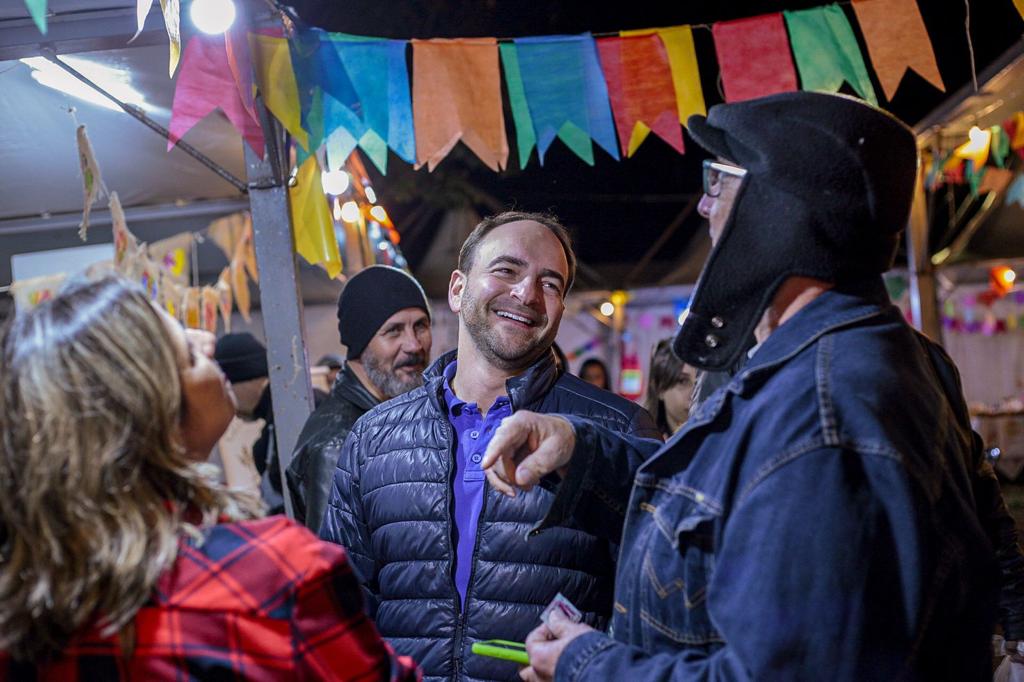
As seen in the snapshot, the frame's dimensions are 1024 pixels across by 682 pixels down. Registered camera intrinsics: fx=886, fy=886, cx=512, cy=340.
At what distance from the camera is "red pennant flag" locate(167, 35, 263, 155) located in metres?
3.70

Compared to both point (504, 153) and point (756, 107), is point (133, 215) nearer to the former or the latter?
point (504, 153)

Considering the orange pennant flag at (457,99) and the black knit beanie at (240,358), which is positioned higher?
the orange pennant flag at (457,99)

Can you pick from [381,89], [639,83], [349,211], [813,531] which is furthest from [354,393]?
[349,211]

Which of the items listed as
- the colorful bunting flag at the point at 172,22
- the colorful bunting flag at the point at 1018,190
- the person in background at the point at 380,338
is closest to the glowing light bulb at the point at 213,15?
the colorful bunting flag at the point at 172,22

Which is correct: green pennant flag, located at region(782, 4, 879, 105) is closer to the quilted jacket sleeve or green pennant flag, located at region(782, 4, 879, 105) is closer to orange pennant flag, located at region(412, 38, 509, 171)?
orange pennant flag, located at region(412, 38, 509, 171)

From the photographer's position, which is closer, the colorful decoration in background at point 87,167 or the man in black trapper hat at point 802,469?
the man in black trapper hat at point 802,469

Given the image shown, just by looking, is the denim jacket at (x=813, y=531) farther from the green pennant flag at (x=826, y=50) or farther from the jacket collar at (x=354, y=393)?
the green pennant flag at (x=826, y=50)

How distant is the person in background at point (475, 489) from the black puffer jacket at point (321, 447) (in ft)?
2.92

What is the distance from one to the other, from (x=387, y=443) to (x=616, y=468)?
90cm

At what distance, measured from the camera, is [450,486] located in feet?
8.44

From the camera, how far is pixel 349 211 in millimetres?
6883

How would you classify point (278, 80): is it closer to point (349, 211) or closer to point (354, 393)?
point (354, 393)

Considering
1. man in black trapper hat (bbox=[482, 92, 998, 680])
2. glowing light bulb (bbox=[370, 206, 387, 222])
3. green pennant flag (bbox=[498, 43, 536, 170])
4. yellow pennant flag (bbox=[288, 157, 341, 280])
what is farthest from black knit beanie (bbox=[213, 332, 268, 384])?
man in black trapper hat (bbox=[482, 92, 998, 680])

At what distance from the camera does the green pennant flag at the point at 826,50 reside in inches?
173
